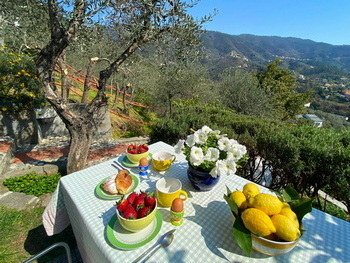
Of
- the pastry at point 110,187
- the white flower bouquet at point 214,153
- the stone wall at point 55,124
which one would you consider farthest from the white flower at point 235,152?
the stone wall at point 55,124

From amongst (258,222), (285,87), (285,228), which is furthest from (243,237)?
(285,87)

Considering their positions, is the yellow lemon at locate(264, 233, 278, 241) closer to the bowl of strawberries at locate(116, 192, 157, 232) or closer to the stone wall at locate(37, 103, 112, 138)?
the bowl of strawberries at locate(116, 192, 157, 232)

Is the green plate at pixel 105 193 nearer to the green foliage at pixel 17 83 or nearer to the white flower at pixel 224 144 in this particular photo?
the white flower at pixel 224 144

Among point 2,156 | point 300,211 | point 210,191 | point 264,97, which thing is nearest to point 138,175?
point 210,191

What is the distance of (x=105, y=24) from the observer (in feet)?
11.2

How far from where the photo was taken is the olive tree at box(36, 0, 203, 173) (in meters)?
2.86

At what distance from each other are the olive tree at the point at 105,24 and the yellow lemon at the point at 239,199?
114 inches

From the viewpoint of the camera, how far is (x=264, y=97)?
14094 mm

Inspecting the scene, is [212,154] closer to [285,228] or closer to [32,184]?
[285,228]

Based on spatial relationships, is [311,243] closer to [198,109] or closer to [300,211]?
[300,211]

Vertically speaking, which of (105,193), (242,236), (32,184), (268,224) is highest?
(268,224)

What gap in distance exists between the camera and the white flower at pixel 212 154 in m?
1.54

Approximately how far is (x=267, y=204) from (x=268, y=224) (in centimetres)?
13

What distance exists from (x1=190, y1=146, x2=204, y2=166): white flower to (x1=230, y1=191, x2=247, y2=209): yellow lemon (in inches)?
14.4
